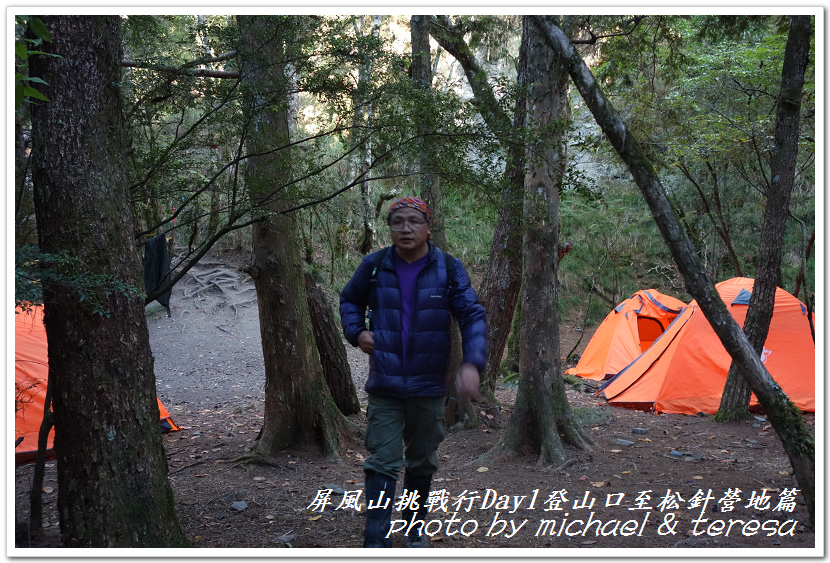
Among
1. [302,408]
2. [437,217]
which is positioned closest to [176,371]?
[302,408]

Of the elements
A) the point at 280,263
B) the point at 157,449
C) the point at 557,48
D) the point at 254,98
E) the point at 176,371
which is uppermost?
the point at 557,48

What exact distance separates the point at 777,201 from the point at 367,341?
452cm

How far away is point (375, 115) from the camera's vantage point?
5.01 m

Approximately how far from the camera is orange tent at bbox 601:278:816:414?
7.75 meters

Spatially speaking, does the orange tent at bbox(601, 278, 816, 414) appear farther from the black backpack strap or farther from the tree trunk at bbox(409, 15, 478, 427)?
the black backpack strap

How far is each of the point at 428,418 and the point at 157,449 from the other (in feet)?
4.80

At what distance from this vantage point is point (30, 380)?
593 cm

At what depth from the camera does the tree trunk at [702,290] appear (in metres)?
3.58

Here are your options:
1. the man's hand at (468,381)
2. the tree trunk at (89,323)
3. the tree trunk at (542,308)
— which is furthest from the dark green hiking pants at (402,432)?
the tree trunk at (542,308)

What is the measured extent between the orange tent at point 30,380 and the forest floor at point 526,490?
0.22 m

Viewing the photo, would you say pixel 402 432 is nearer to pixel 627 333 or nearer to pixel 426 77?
pixel 426 77

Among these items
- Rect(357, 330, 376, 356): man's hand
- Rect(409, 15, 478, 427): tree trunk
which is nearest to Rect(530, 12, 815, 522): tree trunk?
Rect(357, 330, 376, 356): man's hand

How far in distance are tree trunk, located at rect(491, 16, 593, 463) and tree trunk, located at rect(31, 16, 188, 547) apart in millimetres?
3373
